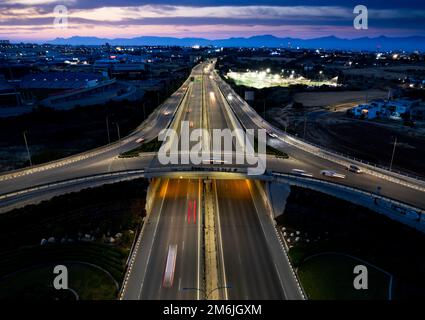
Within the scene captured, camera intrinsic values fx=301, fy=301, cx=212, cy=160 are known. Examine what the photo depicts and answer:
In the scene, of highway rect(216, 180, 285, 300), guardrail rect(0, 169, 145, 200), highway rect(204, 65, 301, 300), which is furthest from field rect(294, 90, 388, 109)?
guardrail rect(0, 169, 145, 200)

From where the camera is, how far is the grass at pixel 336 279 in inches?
999

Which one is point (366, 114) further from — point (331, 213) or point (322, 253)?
point (322, 253)

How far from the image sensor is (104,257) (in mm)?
29812

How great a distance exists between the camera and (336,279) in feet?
89.2

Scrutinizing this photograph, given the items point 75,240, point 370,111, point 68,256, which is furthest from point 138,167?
point 370,111

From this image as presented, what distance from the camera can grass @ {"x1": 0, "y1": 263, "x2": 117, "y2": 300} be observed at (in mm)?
24731

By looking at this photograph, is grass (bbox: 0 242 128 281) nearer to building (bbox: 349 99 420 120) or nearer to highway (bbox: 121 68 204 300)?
highway (bbox: 121 68 204 300)

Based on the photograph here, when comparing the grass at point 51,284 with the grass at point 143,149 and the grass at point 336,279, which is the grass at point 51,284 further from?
the grass at point 143,149

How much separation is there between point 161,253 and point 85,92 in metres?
98.8

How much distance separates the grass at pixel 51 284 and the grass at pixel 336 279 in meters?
17.4

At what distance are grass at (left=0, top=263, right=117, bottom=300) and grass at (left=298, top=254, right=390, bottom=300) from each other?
17388 mm

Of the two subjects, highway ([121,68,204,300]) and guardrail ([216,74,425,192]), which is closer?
highway ([121,68,204,300])
